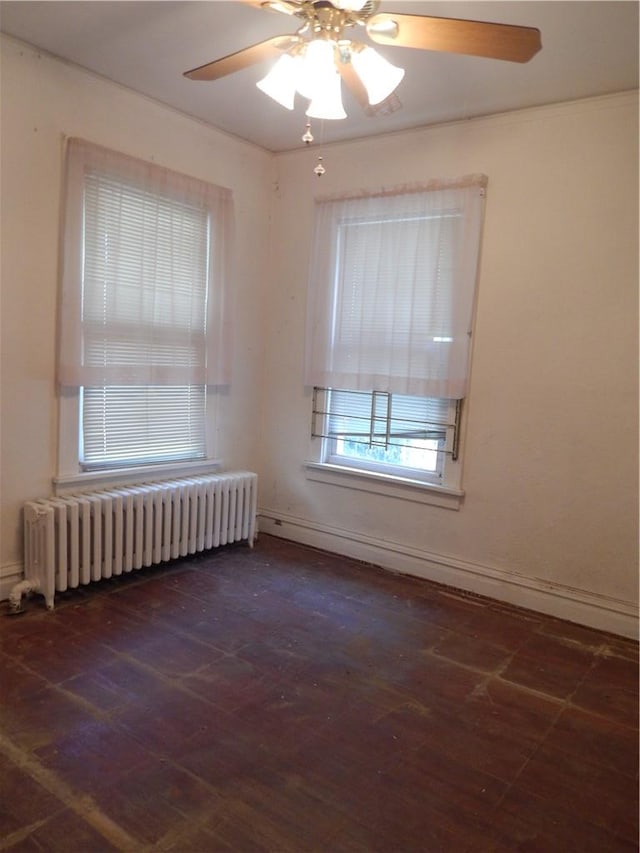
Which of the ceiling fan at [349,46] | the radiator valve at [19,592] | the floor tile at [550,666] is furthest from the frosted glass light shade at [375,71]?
the radiator valve at [19,592]

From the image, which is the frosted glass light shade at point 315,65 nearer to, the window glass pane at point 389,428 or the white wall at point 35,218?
the white wall at point 35,218

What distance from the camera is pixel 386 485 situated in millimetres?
3955

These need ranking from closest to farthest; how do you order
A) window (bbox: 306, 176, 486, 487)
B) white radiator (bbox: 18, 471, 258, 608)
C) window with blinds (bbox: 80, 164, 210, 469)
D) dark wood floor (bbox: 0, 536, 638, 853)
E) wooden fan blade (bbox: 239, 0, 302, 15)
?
dark wood floor (bbox: 0, 536, 638, 853) → wooden fan blade (bbox: 239, 0, 302, 15) → white radiator (bbox: 18, 471, 258, 608) → window with blinds (bbox: 80, 164, 210, 469) → window (bbox: 306, 176, 486, 487)

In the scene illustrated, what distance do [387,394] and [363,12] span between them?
2259 millimetres

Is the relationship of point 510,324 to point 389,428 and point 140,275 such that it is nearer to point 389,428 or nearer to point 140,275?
point 389,428

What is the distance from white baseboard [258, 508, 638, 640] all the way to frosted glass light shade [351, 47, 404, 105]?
8.79ft

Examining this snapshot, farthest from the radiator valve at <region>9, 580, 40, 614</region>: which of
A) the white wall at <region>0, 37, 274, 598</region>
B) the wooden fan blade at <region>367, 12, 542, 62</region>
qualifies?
the wooden fan blade at <region>367, 12, 542, 62</region>

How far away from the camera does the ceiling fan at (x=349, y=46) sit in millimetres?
1851

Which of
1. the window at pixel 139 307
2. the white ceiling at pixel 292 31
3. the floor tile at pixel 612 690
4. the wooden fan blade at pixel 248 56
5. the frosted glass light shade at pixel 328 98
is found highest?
the white ceiling at pixel 292 31

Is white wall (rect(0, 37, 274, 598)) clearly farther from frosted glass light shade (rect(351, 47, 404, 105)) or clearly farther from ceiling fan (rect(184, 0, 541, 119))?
frosted glass light shade (rect(351, 47, 404, 105))

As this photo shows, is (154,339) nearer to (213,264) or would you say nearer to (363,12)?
(213,264)

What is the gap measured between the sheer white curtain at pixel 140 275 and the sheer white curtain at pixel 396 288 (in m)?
0.70

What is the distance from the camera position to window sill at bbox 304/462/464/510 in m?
3.69

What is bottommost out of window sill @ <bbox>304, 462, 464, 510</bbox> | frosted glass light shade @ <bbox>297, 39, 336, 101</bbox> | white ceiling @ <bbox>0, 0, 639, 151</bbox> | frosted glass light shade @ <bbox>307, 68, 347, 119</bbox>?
window sill @ <bbox>304, 462, 464, 510</bbox>
